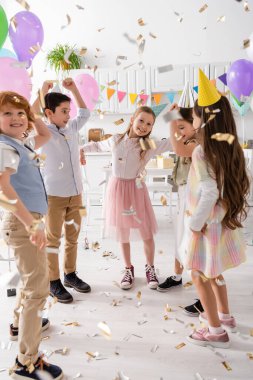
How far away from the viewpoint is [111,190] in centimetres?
223

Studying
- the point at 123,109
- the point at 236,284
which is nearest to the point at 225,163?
the point at 236,284

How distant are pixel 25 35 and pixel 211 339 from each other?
6.86 feet

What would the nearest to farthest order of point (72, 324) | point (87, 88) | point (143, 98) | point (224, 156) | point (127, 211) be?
point (224, 156) < point (72, 324) < point (127, 211) < point (87, 88) < point (143, 98)

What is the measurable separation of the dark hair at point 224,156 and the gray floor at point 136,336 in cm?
66

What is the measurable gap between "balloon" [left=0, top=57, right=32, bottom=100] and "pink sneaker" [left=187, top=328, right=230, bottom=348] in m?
1.61

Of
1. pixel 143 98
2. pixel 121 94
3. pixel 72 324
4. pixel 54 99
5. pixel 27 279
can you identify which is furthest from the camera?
pixel 121 94

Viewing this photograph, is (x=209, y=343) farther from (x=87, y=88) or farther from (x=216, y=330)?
(x=87, y=88)

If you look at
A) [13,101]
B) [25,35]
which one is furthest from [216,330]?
[25,35]

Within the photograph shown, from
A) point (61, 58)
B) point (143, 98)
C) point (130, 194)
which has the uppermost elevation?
point (61, 58)

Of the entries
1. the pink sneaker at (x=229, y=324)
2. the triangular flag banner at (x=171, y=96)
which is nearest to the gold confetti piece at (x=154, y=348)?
the pink sneaker at (x=229, y=324)

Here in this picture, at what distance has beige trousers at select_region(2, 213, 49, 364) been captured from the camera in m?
1.31

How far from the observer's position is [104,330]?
5.71 ft

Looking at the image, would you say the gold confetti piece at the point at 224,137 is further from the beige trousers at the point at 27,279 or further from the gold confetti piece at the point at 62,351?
the gold confetti piece at the point at 62,351

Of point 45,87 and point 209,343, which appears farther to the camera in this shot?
point 45,87
